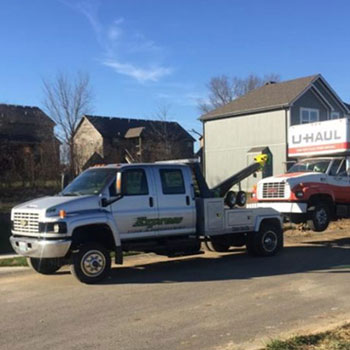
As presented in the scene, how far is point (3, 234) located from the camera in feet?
62.7

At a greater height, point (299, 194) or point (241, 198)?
point (299, 194)

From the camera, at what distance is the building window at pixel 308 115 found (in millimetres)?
35406

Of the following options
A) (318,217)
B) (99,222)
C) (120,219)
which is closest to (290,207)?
(318,217)

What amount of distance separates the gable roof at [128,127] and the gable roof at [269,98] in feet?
67.7

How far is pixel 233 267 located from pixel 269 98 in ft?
90.4

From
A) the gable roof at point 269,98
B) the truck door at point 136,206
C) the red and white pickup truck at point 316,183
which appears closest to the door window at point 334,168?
the red and white pickup truck at point 316,183

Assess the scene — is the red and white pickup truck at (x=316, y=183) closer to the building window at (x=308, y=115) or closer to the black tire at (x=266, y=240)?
the black tire at (x=266, y=240)

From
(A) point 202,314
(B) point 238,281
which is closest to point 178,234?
(B) point 238,281

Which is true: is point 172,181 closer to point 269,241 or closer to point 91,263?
point 91,263

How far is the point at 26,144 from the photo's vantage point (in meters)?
47.9

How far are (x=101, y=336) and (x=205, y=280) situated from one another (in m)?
3.55

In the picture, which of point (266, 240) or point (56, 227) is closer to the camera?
point (56, 227)

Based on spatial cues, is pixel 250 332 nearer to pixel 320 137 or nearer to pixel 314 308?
pixel 314 308

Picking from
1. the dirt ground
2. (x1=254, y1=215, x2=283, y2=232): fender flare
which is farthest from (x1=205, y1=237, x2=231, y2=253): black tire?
the dirt ground
